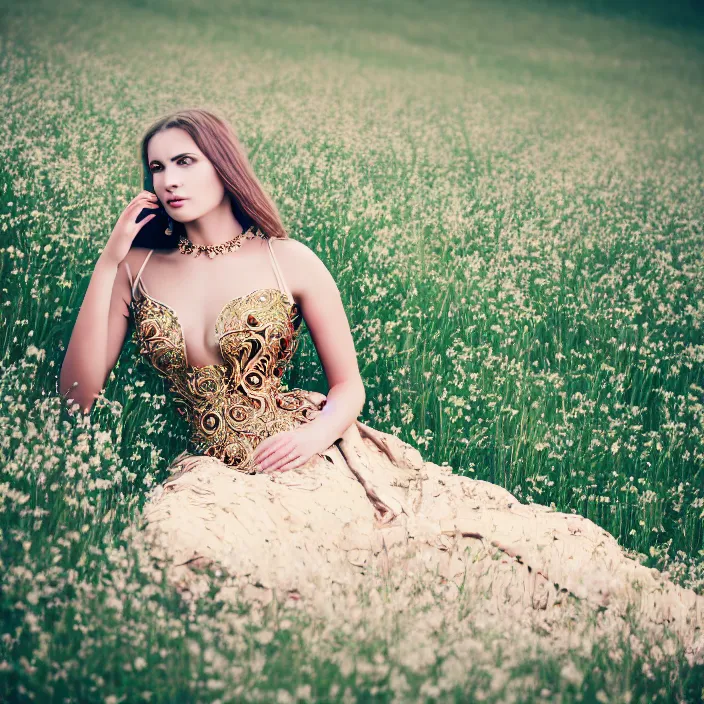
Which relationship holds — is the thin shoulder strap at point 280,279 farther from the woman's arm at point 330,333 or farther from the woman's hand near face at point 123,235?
the woman's hand near face at point 123,235

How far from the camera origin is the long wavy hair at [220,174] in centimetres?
350

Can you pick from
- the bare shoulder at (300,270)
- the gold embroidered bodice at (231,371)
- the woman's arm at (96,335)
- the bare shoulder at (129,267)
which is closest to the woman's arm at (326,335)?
the bare shoulder at (300,270)

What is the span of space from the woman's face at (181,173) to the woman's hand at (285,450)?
3.45 ft

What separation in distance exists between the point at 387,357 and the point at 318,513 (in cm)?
191

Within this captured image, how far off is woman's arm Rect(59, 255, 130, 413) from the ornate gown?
10cm

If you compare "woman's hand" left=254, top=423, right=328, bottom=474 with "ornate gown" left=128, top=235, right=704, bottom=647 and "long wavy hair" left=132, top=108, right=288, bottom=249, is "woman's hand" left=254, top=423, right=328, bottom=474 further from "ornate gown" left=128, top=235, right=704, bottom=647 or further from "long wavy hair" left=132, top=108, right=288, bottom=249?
"long wavy hair" left=132, top=108, right=288, bottom=249

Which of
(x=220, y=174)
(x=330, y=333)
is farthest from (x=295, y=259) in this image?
(x=220, y=174)

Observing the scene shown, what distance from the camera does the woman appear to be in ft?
Answer: 9.86

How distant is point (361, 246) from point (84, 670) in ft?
13.2

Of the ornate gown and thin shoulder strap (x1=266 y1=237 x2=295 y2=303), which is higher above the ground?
thin shoulder strap (x1=266 y1=237 x2=295 y2=303)

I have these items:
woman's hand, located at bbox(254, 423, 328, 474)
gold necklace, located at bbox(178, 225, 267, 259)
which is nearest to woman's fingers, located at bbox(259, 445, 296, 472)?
woman's hand, located at bbox(254, 423, 328, 474)

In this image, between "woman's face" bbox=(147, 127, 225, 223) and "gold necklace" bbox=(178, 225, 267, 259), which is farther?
"gold necklace" bbox=(178, 225, 267, 259)

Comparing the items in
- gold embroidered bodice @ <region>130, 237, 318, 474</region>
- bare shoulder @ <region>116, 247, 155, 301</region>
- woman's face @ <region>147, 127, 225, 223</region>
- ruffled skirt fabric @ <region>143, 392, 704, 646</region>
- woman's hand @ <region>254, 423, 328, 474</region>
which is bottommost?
ruffled skirt fabric @ <region>143, 392, 704, 646</region>

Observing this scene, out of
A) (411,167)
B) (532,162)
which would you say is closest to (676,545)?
(411,167)
